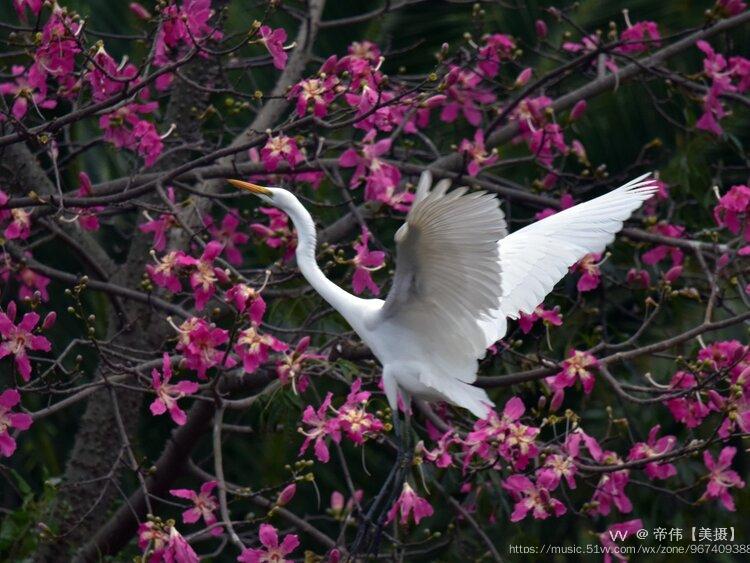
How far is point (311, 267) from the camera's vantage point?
116 inches

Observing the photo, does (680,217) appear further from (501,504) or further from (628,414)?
(501,504)

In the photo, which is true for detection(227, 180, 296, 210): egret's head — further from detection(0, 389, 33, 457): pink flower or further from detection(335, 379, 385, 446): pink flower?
detection(0, 389, 33, 457): pink flower

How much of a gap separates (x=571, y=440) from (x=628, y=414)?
0.75 m

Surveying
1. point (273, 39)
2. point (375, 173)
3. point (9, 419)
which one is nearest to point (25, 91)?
point (273, 39)

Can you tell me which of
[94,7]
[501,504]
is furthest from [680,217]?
[94,7]

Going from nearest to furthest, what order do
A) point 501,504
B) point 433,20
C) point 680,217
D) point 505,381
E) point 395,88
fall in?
point 505,381 < point 501,504 < point 395,88 < point 680,217 < point 433,20

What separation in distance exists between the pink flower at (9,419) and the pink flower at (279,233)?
925 mm

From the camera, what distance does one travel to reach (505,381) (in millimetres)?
2836

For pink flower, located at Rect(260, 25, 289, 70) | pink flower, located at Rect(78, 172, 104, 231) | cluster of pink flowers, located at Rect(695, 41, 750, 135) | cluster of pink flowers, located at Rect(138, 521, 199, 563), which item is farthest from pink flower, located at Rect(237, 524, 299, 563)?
cluster of pink flowers, located at Rect(695, 41, 750, 135)

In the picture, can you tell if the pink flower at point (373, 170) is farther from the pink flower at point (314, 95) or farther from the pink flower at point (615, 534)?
the pink flower at point (615, 534)

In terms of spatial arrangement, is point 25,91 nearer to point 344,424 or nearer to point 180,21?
point 180,21

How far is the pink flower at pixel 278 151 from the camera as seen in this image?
2.99m

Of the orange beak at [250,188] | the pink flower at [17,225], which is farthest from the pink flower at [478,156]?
the pink flower at [17,225]

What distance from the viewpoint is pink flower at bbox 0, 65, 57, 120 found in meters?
2.83
